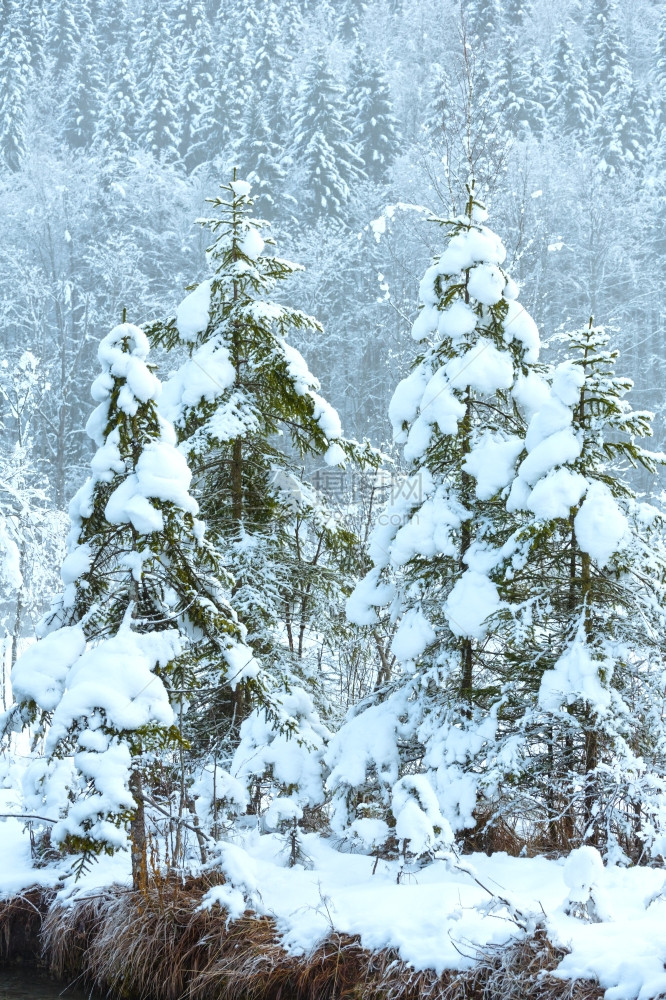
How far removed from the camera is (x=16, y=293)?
105 ft

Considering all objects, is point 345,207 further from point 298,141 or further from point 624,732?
point 624,732

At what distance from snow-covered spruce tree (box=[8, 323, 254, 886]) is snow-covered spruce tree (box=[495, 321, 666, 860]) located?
2.11m

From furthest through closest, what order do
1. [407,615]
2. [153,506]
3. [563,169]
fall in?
[563,169]
[407,615]
[153,506]

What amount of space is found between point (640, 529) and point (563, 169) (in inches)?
1089

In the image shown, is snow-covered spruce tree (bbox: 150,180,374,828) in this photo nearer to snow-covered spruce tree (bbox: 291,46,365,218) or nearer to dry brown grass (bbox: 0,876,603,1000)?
dry brown grass (bbox: 0,876,603,1000)

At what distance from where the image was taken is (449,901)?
5.71 metres

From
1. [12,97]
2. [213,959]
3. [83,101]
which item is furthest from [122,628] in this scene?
[83,101]

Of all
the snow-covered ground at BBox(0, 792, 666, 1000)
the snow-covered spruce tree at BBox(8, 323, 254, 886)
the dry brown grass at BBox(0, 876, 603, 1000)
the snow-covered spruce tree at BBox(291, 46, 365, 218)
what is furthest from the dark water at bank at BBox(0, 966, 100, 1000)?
the snow-covered spruce tree at BBox(291, 46, 365, 218)

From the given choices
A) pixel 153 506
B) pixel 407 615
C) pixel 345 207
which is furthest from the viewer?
pixel 345 207

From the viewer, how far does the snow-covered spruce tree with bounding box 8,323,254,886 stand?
5.22 meters

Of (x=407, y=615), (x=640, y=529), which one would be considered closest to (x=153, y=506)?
(x=407, y=615)

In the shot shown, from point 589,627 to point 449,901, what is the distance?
6.89 ft

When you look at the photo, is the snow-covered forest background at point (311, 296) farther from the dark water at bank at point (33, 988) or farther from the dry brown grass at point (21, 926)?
the dark water at bank at point (33, 988)

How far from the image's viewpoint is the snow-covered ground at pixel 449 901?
187 inches
